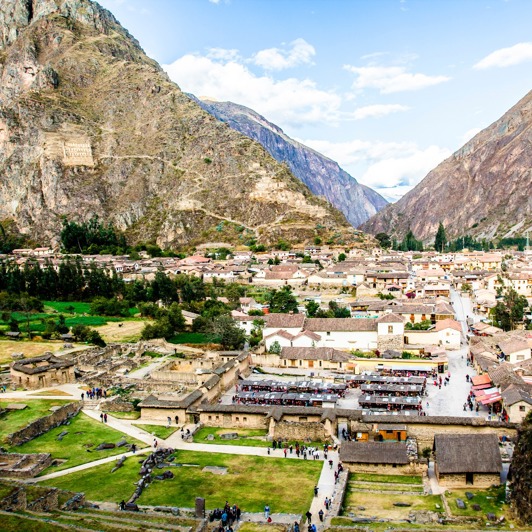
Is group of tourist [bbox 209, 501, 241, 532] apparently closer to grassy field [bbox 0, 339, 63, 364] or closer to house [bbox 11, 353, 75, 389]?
house [bbox 11, 353, 75, 389]

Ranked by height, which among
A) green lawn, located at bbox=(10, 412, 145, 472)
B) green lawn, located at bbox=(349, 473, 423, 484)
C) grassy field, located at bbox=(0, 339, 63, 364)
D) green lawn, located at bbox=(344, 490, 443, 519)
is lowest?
green lawn, located at bbox=(349, 473, 423, 484)

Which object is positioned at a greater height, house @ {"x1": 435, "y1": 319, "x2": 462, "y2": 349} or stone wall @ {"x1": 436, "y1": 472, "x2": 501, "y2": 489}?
house @ {"x1": 435, "y1": 319, "x2": 462, "y2": 349}

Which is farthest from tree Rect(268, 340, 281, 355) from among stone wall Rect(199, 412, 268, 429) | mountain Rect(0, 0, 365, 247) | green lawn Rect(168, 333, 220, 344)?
mountain Rect(0, 0, 365, 247)

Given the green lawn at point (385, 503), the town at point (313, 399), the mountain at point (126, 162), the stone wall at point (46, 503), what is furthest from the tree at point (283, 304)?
the mountain at point (126, 162)

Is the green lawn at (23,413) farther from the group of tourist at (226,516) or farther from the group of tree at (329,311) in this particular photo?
the group of tree at (329,311)

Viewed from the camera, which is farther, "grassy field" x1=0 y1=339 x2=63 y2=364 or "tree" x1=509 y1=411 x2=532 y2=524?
"grassy field" x1=0 y1=339 x2=63 y2=364

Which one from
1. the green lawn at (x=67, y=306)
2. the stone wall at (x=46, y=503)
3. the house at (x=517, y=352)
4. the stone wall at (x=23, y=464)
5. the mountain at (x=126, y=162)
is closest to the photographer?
the stone wall at (x=46, y=503)
